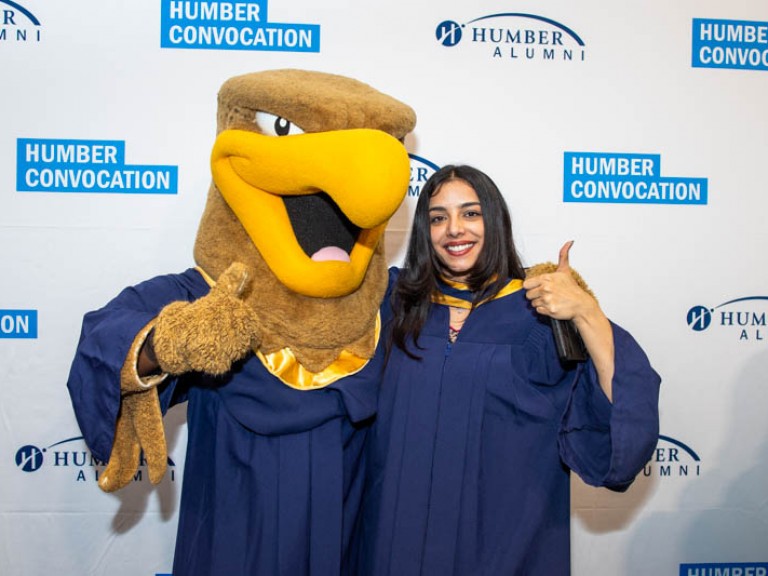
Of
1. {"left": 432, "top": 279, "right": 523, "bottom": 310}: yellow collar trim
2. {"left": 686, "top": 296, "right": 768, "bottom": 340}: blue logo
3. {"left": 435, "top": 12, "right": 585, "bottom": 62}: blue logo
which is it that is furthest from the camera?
{"left": 686, "top": 296, "right": 768, "bottom": 340}: blue logo

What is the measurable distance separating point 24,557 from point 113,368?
1.37 meters

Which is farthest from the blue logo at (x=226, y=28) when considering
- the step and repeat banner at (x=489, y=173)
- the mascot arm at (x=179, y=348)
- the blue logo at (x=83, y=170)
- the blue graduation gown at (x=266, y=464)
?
the mascot arm at (x=179, y=348)

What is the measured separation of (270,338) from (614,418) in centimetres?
76

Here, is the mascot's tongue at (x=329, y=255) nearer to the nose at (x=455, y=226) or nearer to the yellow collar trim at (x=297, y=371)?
the yellow collar trim at (x=297, y=371)

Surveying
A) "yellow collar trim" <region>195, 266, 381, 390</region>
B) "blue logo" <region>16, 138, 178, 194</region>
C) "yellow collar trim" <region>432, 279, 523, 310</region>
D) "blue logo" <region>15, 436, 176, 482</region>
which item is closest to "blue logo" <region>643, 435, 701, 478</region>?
"yellow collar trim" <region>432, 279, 523, 310</region>

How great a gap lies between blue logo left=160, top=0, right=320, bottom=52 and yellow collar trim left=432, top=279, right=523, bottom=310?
979mm

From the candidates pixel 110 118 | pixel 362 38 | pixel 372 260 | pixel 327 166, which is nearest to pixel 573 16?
pixel 362 38

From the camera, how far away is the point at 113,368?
3.91 ft

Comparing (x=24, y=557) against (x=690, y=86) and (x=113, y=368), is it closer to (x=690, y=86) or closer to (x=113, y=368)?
(x=113, y=368)

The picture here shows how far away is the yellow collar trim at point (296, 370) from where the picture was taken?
4.48ft

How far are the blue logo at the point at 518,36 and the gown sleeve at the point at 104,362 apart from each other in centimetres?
136

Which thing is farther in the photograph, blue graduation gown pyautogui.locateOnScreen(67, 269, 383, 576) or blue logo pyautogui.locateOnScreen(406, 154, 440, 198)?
blue logo pyautogui.locateOnScreen(406, 154, 440, 198)

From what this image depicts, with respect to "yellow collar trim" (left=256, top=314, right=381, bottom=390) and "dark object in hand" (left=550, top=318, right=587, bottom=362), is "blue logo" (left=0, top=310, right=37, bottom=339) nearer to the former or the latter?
"yellow collar trim" (left=256, top=314, right=381, bottom=390)

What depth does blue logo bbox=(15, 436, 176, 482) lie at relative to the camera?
209cm
